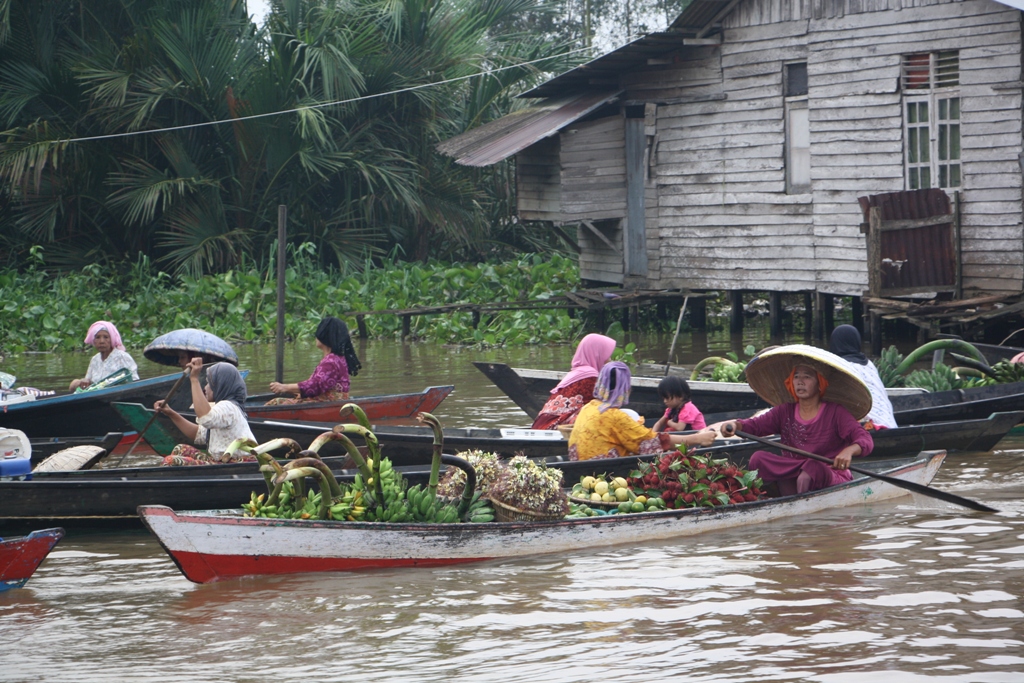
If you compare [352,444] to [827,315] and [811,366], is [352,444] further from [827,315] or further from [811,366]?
[827,315]

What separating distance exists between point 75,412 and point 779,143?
9837mm

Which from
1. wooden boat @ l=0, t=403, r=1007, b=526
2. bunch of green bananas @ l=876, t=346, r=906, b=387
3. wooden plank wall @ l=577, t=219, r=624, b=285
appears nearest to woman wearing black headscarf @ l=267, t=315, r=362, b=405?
wooden boat @ l=0, t=403, r=1007, b=526

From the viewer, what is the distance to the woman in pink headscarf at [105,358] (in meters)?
11.3

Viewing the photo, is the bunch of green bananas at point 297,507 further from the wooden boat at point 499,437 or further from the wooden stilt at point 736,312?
the wooden stilt at point 736,312

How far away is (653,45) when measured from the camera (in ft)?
55.9

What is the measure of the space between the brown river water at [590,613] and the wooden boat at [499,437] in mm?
1346

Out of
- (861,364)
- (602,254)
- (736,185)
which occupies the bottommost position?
(861,364)

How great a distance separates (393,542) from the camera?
260 inches

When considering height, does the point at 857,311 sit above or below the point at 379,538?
above

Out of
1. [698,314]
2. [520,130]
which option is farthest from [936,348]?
[520,130]

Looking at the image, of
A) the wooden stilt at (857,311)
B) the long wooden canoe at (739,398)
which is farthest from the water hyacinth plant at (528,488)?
the wooden stilt at (857,311)

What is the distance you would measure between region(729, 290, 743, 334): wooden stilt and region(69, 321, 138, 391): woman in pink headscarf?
9.80 m

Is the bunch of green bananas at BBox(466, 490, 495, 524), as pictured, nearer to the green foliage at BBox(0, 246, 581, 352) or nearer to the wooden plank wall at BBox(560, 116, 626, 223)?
the green foliage at BBox(0, 246, 581, 352)

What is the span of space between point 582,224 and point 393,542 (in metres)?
13.2
